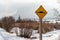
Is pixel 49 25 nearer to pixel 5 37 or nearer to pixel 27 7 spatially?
pixel 27 7

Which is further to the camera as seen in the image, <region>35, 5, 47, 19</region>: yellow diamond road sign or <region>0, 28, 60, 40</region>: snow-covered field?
<region>0, 28, 60, 40</region>: snow-covered field

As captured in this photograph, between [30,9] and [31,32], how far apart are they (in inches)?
42.5

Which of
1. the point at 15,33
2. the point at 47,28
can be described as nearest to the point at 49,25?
the point at 47,28

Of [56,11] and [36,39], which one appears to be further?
[56,11]

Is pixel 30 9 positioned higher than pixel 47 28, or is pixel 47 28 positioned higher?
pixel 30 9

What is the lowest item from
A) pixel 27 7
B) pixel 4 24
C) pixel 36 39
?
pixel 36 39

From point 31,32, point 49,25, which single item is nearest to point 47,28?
point 49,25

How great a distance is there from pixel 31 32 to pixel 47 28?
2.67ft

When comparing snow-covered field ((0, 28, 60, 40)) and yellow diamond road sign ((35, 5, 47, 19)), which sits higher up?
yellow diamond road sign ((35, 5, 47, 19))

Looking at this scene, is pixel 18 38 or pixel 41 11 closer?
pixel 41 11

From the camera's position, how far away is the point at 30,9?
1011cm

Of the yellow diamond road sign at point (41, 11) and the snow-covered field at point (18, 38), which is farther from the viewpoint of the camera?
the snow-covered field at point (18, 38)

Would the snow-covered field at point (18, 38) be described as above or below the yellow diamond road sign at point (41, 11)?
below

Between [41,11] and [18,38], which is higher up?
[41,11]
